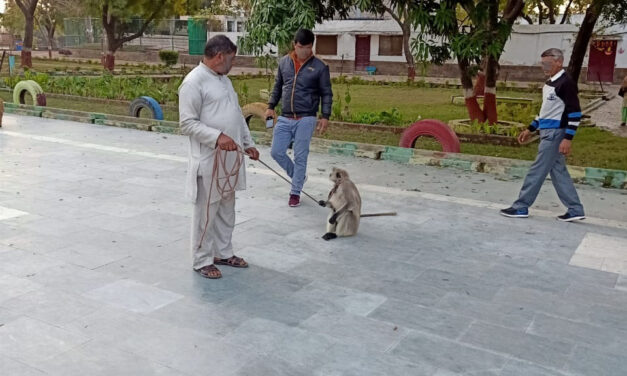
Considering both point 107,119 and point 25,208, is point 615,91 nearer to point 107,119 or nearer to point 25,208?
point 107,119

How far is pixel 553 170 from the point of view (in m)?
6.61

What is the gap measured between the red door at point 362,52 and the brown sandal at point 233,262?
110 feet

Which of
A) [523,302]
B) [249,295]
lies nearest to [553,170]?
[523,302]

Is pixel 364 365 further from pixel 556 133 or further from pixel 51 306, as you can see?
pixel 556 133

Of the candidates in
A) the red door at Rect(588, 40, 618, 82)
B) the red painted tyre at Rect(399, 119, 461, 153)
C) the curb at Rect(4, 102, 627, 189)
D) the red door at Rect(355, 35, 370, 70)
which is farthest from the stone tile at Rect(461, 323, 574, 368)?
the red door at Rect(355, 35, 370, 70)

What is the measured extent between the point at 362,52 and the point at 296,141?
3212 cm

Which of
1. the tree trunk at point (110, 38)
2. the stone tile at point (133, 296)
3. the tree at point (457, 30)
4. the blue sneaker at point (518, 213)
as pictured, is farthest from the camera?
the tree trunk at point (110, 38)

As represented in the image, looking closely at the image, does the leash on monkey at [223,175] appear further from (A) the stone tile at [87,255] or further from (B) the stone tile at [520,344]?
(B) the stone tile at [520,344]

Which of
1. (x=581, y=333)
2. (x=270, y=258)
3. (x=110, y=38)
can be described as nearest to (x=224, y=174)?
(x=270, y=258)

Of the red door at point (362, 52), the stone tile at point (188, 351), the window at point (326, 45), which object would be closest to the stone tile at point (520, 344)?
the stone tile at point (188, 351)

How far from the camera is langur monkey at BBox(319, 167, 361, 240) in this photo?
5.88m

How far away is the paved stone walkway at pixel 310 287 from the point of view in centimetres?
372

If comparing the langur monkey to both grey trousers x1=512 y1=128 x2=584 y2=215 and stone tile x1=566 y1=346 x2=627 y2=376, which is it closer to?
grey trousers x1=512 y1=128 x2=584 y2=215

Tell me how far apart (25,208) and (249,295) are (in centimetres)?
338
